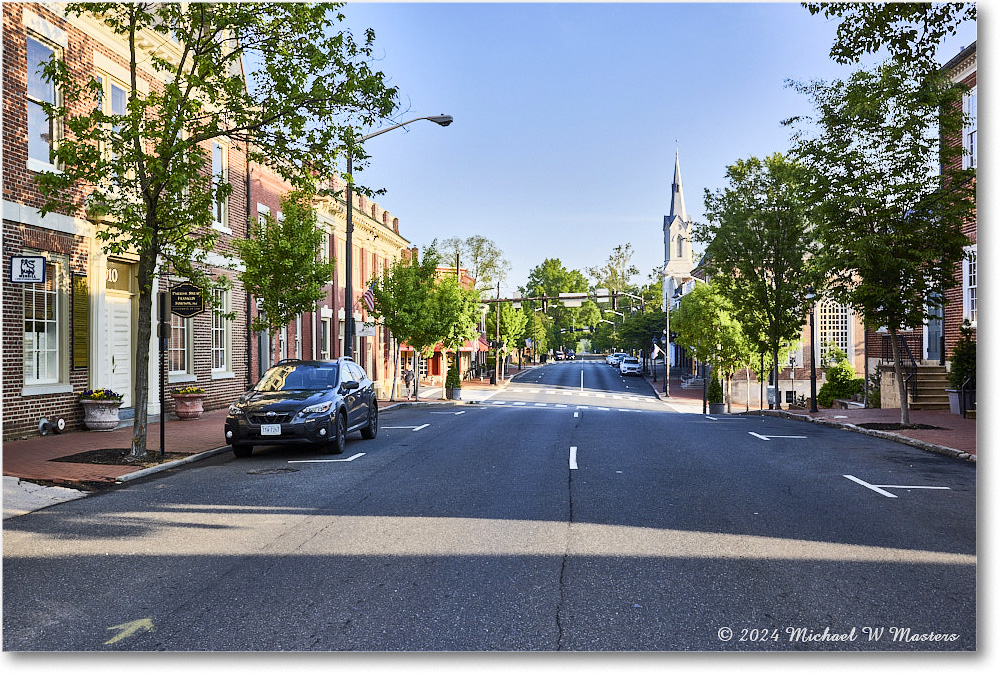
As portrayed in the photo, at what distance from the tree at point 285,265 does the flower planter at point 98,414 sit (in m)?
5.34

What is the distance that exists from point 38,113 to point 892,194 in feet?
54.4

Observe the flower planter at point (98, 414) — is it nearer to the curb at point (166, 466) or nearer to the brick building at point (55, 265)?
the brick building at point (55, 265)

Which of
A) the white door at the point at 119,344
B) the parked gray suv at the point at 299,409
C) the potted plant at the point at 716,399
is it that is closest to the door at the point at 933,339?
the potted plant at the point at 716,399

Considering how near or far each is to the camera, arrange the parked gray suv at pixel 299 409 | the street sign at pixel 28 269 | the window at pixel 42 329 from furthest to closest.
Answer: the window at pixel 42 329
the parked gray suv at pixel 299 409
the street sign at pixel 28 269

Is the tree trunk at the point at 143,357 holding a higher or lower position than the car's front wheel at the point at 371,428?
higher

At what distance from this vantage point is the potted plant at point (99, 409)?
1574cm

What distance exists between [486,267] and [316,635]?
8405 centimetres

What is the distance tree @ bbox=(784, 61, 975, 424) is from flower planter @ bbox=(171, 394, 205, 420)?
14.7m

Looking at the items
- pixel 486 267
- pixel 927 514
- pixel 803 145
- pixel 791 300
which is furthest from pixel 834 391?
pixel 486 267

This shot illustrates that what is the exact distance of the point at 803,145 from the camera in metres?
18.8

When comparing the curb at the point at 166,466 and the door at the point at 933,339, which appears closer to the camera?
the curb at the point at 166,466

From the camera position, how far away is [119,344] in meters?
18.0

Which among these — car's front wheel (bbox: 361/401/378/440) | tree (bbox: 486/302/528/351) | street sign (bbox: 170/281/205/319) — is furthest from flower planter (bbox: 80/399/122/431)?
tree (bbox: 486/302/528/351)

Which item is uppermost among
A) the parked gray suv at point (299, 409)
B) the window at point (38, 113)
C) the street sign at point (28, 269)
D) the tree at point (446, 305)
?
the window at point (38, 113)
